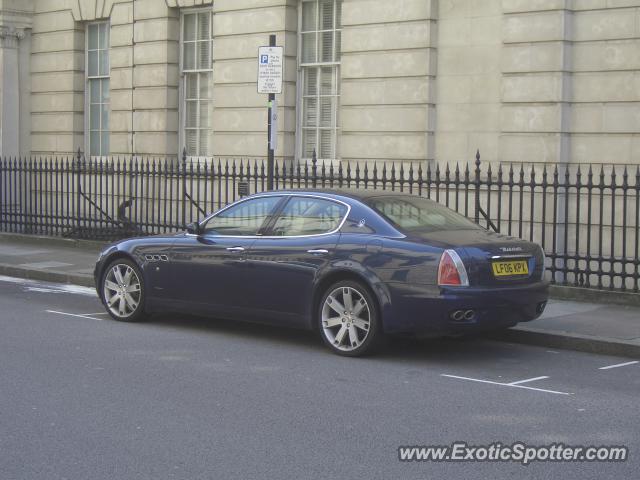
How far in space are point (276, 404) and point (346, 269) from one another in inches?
84.4

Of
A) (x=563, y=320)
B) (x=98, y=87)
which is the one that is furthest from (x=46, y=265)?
(x=563, y=320)

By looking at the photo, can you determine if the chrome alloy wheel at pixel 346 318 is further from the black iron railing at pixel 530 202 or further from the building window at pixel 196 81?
the building window at pixel 196 81

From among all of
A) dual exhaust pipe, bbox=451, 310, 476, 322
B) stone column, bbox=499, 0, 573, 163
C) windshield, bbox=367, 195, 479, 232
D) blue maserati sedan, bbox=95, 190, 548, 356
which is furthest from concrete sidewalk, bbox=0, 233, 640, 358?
stone column, bbox=499, 0, 573, 163

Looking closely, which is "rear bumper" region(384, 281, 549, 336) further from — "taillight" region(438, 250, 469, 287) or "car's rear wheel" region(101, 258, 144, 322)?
"car's rear wheel" region(101, 258, 144, 322)

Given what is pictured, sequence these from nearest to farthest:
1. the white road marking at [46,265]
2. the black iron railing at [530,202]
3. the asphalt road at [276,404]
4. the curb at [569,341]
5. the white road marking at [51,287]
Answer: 1. the asphalt road at [276,404]
2. the curb at [569,341]
3. the black iron railing at [530,202]
4. the white road marking at [51,287]
5. the white road marking at [46,265]

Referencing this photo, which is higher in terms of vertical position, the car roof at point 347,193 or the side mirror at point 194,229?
the car roof at point 347,193

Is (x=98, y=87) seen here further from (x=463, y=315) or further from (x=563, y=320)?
(x=463, y=315)

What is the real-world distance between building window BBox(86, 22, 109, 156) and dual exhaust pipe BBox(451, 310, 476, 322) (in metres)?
14.8

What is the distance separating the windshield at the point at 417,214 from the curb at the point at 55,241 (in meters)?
9.21

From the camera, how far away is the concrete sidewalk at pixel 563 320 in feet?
33.8

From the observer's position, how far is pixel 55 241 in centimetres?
1952

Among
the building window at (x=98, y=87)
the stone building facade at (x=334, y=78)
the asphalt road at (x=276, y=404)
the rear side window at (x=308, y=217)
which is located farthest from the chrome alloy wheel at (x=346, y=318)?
the building window at (x=98, y=87)

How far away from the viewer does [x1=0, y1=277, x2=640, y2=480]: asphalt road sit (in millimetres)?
6246

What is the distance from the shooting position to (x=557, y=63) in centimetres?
1498
